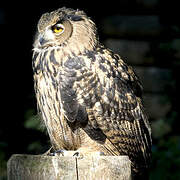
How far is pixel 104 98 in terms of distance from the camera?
2908 millimetres

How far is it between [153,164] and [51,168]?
295 cm

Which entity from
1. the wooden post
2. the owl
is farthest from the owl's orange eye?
the wooden post

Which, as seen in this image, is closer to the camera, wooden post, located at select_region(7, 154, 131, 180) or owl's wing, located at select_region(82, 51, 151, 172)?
wooden post, located at select_region(7, 154, 131, 180)

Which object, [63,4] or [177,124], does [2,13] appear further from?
[177,124]

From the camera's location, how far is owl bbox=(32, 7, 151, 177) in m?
2.83

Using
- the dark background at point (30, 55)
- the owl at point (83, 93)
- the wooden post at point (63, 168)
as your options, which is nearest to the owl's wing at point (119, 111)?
the owl at point (83, 93)

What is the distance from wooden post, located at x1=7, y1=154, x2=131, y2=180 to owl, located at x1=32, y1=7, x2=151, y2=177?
2.79ft

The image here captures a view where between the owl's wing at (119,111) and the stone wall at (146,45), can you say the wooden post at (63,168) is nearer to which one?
the owl's wing at (119,111)

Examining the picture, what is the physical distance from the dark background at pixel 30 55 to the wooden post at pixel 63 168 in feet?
10.8

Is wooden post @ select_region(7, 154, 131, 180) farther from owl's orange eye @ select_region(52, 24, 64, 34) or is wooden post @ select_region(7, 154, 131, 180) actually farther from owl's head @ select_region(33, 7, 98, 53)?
owl's orange eye @ select_region(52, 24, 64, 34)

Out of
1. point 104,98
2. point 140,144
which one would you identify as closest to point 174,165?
point 140,144

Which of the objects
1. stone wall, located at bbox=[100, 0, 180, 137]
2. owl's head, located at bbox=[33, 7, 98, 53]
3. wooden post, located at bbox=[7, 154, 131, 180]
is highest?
stone wall, located at bbox=[100, 0, 180, 137]

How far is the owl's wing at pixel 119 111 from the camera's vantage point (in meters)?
2.89

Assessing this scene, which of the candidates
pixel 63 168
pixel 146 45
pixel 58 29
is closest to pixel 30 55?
pixel 146 45
